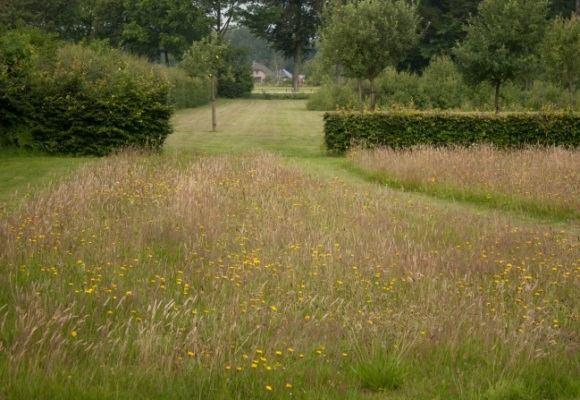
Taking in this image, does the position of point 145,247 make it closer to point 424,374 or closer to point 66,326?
point 66,326

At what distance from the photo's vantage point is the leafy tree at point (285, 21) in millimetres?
61469

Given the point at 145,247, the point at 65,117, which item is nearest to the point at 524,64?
the point at 65,117

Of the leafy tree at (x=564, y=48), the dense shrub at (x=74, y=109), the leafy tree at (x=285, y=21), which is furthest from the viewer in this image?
the leafy tree at (x=285, y=21)

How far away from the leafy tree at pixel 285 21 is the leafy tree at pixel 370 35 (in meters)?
37.4

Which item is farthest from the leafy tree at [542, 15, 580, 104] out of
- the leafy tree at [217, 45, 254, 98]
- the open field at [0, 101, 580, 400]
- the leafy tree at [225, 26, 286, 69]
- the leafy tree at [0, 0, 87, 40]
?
the leafy tree at [225, 26, 286, 69]

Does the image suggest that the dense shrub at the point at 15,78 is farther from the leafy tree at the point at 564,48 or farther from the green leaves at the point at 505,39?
the leafy tree at the point at 564,48

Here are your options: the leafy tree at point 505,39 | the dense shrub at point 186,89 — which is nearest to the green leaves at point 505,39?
the leafy tree at point 505,39

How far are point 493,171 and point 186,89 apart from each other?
107 ft

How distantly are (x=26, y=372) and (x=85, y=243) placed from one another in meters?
3.38

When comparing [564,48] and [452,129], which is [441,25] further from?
[452,129]

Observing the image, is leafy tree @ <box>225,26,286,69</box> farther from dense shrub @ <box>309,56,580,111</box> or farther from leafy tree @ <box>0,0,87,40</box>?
dense shrub @ <box>309,56,580,111</box>

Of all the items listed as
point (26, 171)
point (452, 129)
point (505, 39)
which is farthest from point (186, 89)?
point (26, 171)

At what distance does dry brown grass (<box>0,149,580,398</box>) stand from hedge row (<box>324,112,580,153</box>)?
380 inches

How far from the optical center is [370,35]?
23172 mm
